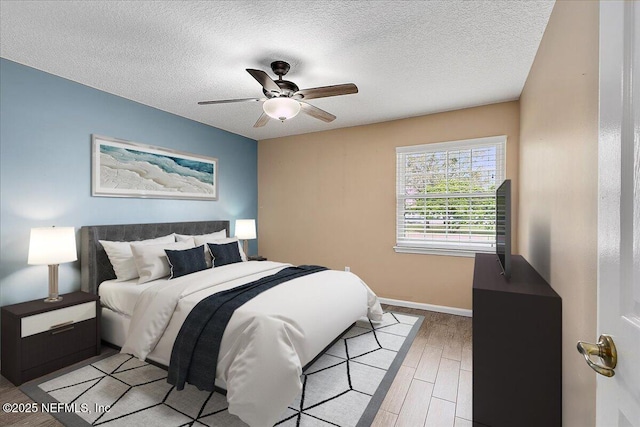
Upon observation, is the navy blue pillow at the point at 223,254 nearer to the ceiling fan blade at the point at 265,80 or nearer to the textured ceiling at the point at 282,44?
the textured ceiling at the point at 282,44

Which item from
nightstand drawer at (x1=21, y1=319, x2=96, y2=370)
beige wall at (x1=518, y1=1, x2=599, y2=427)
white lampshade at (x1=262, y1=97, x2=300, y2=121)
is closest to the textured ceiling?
white lampshade at (x1=262, y1=97, x2=300, y2=121)

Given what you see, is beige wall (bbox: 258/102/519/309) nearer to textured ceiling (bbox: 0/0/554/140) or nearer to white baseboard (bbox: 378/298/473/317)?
white baseboard (bbox: 378/298/473/317)

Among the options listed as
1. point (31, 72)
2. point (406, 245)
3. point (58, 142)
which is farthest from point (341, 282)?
point (31, 72)

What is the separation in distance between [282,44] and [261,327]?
6.84 feet

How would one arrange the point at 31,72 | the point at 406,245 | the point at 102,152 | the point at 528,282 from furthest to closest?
the point at 406,245 → the point at 102,152 → the point at 31,72 → the point at 528,282

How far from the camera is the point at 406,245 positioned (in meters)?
4.15

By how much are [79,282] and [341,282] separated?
2.65 m

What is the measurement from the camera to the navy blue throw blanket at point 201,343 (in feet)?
6.63

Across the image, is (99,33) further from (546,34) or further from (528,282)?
(528,282)

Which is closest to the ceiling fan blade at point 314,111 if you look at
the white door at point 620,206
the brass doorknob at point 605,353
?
the white door at point 620,206

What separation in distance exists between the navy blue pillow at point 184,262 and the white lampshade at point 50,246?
80 cm

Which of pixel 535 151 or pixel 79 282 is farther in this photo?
pixel 79 282

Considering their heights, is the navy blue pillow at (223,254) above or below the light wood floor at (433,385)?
above

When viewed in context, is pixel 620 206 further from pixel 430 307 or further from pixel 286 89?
pixel 430 307
